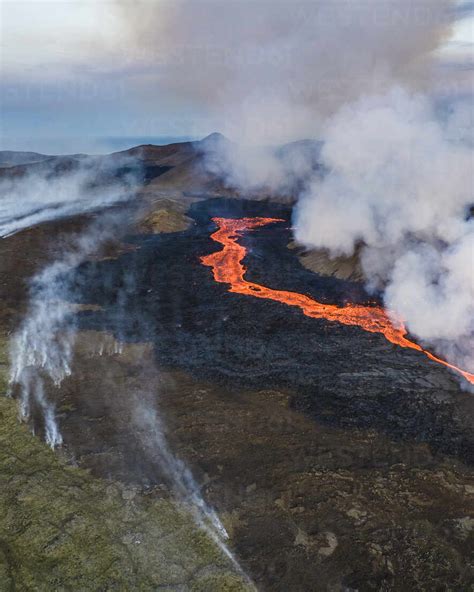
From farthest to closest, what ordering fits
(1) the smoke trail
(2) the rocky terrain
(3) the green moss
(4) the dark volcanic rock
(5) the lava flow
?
(5) the lava flow → (4) the dark volcanic rock → (1) the smoke trail → (2) the rocky terrain → (3) the green moss

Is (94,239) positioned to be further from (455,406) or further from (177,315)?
(455,406)

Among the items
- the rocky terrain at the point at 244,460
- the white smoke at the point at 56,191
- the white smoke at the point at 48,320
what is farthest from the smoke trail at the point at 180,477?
the white smoke at the point at 56,191

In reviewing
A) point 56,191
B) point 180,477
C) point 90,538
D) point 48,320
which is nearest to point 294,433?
point 180,477

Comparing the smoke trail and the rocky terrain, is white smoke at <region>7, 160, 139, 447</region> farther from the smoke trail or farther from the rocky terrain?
the smoke trail

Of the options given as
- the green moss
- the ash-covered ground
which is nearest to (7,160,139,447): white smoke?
the ash-covered ground

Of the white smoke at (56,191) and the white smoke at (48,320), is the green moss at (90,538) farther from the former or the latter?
the white smoke at (56,191)

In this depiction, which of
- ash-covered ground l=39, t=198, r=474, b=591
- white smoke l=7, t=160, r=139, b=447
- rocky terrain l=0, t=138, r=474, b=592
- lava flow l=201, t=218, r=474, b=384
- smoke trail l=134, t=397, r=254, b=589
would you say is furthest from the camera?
lava flow l=201, t=218, r=474, b=384
